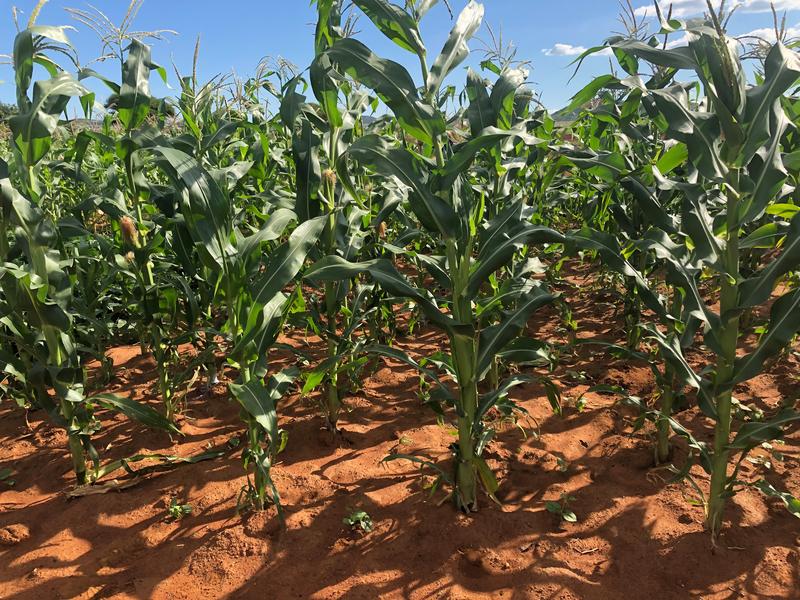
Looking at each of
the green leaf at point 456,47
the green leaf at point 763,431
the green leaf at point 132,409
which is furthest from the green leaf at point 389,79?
the green leaf at point 132,409

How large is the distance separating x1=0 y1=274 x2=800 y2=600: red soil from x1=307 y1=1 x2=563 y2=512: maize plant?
1.16 ft

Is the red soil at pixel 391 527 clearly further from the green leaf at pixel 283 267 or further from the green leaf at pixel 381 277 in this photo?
the green leaf at pixel 283 267

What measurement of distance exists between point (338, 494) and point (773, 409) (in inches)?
117

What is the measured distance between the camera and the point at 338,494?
2.92 metres

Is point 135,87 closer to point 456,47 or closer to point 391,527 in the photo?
point 456,47

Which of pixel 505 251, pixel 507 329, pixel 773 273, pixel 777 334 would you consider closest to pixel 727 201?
pixel 773 273

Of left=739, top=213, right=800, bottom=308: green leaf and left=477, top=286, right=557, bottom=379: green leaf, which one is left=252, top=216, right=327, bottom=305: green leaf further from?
left=739, top=213, right=800, bottom=308: green leaf

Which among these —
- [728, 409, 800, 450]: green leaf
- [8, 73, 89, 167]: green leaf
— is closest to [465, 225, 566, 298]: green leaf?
[728, 409, 800, 450]: green leaf

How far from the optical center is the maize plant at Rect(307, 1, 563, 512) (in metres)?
2.15

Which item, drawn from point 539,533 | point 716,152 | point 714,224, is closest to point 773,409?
point 714,224

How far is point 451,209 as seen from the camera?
2.25 meters

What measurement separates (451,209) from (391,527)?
5.35 feet

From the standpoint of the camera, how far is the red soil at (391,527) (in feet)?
7.67

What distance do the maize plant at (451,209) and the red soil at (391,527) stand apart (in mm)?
353
